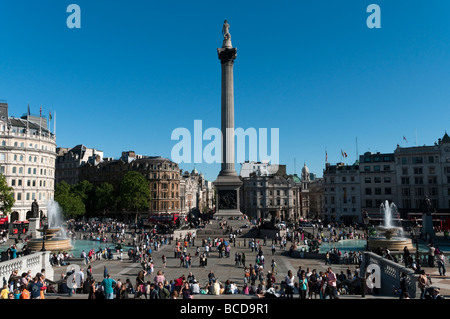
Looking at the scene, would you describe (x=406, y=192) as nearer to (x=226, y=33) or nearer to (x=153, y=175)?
(x=226, y=33)

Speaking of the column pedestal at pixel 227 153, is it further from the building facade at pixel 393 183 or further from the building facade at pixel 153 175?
the building facade at pixel 153 175

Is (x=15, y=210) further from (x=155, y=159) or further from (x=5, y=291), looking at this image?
(x=5, y=291)

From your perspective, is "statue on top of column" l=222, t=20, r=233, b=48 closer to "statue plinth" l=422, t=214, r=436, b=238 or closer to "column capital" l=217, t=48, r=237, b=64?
"column capital" l=217, t=48, r=237, b=64

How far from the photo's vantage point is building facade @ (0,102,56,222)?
221 ft

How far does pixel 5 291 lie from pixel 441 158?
80837 mm

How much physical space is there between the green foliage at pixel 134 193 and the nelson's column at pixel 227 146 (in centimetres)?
2883

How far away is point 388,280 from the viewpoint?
57.6ft

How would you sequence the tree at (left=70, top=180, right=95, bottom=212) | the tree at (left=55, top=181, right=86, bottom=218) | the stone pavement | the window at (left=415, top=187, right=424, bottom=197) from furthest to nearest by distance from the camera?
the tree at (left=70, top=180, right=95, bottom=212)
the window at (left=415, top=187, right=424, bottom=197)
the tree at (left=55, top=181, right=86, bottom=218)
the stone pavement

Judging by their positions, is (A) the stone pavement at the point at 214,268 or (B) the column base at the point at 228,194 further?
(B) the column base at the point at 228,194

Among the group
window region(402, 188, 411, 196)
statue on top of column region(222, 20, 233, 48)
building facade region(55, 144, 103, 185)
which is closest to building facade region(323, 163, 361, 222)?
window region(402, 188, 411, 196)

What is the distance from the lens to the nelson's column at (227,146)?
5666 centimetres

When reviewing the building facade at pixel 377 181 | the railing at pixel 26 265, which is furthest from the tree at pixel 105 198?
the railing at pixel 26 265
